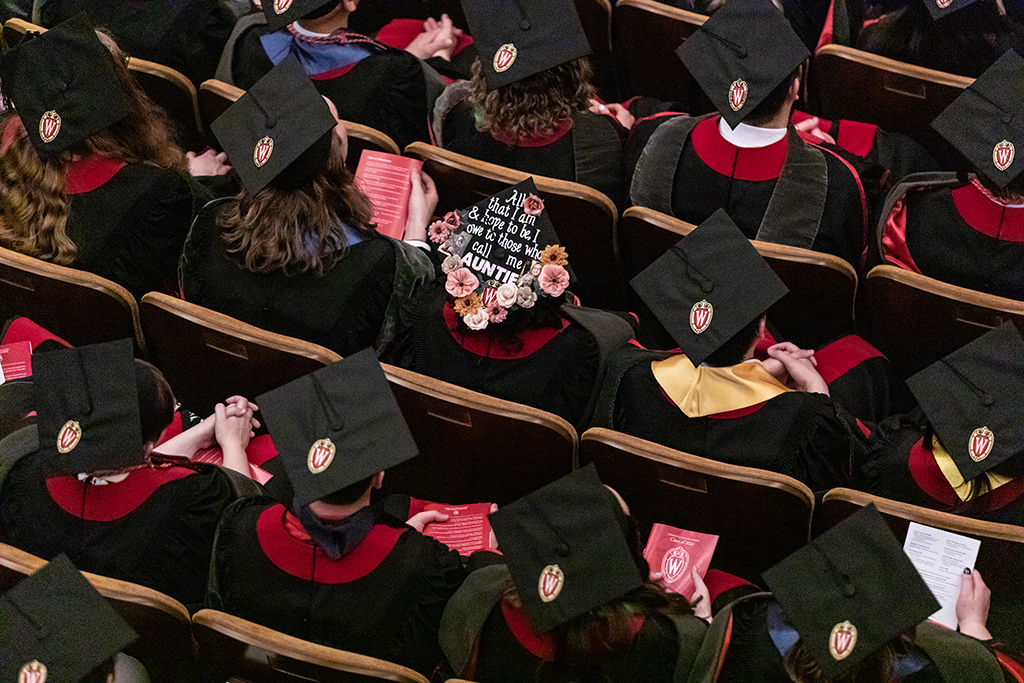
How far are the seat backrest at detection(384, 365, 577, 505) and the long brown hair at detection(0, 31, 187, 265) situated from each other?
118 cm

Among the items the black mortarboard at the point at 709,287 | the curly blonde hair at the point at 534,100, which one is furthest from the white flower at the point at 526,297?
the curly blonde hair at the point at 534,100

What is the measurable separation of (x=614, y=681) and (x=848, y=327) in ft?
5.21

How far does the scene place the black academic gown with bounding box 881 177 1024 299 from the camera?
3.18 m

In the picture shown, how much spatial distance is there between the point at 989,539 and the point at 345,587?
4.61ft

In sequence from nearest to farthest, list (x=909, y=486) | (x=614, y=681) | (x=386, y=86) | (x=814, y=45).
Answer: (x=614, y=681), (x=909, y=486), (x=386, y=86), (x=814, y=45)

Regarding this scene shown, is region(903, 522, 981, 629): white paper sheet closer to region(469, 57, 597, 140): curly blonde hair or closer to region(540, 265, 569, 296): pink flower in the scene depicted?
region(540, 265, 569, 296): pink flower

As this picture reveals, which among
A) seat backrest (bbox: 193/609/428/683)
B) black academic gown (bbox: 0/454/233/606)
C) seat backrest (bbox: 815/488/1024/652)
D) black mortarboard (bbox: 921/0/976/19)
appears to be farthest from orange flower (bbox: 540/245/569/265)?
black mortarboard (bbox: 921/0/976/19)

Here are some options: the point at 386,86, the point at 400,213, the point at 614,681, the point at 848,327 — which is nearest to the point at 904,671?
the point at 614,681

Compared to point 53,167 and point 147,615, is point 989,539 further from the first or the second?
point 53,167

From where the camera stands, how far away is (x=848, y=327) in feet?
11.0

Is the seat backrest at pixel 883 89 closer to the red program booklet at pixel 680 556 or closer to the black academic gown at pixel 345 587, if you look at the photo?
the red program booklet at pixel 680 556

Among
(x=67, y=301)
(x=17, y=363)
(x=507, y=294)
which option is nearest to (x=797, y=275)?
(x=507, y=294)

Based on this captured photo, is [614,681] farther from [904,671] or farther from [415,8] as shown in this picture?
[415,8]

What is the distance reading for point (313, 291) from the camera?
3.06 m
